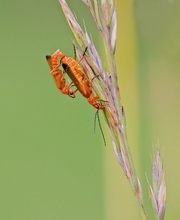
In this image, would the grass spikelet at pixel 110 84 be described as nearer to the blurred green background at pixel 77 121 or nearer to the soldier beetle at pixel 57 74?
the soldier beetle at pixel 57 74

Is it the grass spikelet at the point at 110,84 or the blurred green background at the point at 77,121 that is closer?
the grass spikelet at the point at 110,84

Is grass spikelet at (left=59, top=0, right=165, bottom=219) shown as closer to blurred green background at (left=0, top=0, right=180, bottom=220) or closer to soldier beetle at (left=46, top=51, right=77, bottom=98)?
soldier beetle at (left=46, top=51, right=77, bottom=98)

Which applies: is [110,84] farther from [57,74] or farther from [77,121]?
[77,121]

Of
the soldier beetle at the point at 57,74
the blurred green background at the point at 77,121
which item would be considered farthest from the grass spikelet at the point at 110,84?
the blurred green background at the point at 77,121

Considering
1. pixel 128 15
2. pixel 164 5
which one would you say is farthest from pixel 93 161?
pixel 164 5

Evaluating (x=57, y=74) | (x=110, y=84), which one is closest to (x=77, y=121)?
(x=57, y=74)

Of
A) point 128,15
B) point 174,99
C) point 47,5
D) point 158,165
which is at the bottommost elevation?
point 158,165

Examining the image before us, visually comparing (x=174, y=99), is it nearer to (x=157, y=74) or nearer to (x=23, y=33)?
(x=157, y=74)

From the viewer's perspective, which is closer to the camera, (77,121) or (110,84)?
(110,84)

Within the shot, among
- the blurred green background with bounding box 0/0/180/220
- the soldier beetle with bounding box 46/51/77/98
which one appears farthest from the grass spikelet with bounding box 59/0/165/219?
the blurred green background with bounding box 0/0/180/220
